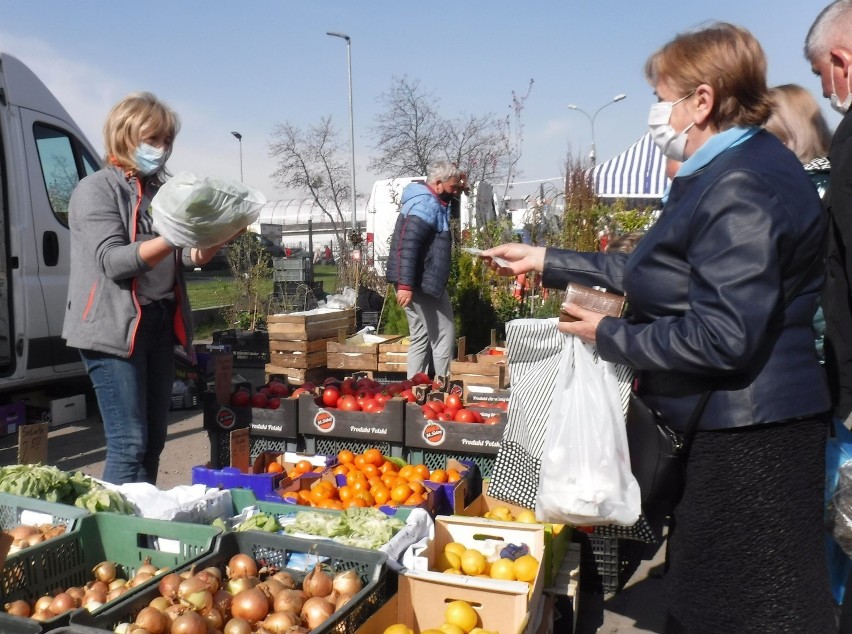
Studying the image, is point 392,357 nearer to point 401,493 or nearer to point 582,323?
point 401,493

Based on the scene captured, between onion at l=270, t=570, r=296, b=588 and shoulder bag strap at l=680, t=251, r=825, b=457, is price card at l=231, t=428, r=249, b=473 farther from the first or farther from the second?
shoulder bag strap at l=680, t=251, r=825, b=457

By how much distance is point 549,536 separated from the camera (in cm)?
285

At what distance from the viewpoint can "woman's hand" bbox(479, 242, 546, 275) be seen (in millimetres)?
2449

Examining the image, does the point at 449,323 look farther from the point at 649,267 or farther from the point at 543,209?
the point at 649,267

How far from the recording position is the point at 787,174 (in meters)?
1.66

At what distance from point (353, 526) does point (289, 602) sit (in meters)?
0.64

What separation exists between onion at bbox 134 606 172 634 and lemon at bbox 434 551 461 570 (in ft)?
3.47

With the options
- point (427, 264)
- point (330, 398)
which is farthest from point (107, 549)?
point (427, 264)

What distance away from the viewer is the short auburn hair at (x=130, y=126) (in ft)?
9.91

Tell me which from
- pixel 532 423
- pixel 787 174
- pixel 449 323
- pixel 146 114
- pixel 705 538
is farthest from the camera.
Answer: pixel 449 323

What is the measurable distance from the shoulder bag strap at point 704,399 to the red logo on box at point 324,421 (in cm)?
287

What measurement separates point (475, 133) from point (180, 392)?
1453 cm

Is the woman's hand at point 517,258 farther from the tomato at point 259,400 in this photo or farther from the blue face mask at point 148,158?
the tomato at point 259,400

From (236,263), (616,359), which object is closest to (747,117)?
(616,359)
